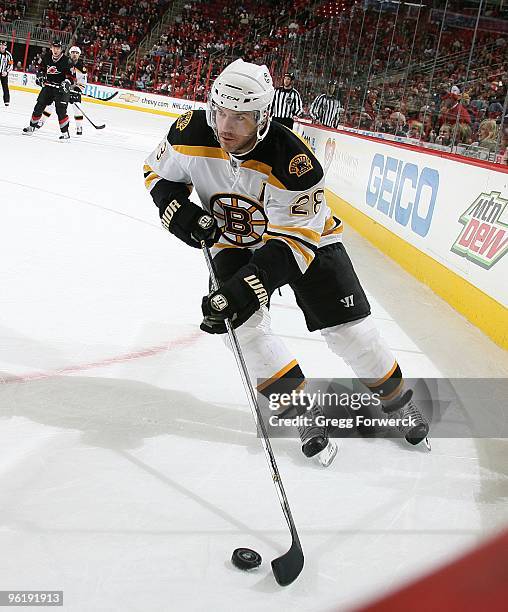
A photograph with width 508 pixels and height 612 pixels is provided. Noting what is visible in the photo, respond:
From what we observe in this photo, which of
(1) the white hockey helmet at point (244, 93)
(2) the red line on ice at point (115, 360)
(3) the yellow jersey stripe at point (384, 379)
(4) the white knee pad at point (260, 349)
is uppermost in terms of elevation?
(1) the white hockey helmet at point (244, 93)

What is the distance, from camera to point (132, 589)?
155 cm

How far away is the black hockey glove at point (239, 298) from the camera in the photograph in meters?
2.00

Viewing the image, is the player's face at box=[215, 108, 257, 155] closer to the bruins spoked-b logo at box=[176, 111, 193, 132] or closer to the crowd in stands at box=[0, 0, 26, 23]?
the bruins spoked-b logo at box=[176, 111, 193, 132]

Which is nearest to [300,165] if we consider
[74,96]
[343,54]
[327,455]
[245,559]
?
[327,455]

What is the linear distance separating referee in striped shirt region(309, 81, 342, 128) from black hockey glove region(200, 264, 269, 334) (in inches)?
314

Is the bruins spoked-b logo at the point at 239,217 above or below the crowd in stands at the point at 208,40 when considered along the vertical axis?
below

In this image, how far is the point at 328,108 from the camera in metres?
10.2

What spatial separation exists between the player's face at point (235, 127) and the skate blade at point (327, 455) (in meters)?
0.99

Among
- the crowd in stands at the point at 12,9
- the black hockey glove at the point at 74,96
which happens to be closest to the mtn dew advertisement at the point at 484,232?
the black hockey glove at the point at 74,96

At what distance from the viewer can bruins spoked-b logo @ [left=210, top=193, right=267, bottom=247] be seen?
89.4 inches

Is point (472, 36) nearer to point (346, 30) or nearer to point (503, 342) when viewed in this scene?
point (503, 342)

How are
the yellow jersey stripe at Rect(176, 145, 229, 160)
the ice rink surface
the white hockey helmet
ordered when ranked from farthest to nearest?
1. the yellow jersey stripe at Rect(176, 145, 229, 160)
2. the white hockey helmet
3. the ice rink surface

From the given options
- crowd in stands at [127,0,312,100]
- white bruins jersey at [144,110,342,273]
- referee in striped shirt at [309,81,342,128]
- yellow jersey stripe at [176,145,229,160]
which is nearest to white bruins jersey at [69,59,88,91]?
referee in striped shirt at [309,81,342,128]

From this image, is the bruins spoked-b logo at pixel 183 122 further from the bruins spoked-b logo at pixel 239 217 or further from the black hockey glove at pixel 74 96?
the black hockey glove at pixel 74 96
